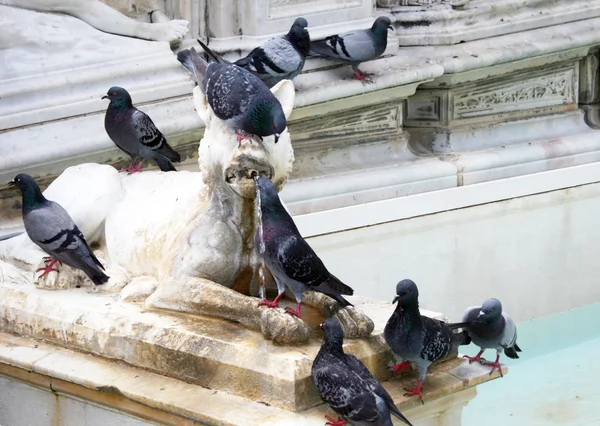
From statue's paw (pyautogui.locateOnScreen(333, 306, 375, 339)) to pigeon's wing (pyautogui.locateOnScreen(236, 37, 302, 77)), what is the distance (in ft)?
7.66

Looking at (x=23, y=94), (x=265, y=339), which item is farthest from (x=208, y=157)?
(x=23, y=94)

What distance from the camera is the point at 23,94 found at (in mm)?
6496

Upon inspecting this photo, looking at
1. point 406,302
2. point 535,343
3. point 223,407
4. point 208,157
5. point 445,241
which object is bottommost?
point 535,343

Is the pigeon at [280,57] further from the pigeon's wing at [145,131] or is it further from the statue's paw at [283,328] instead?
the statue's paw at [283,328]

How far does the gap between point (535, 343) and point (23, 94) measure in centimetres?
318

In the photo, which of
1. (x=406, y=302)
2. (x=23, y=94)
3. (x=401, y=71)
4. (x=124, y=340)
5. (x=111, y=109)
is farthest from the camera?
(x=401, y=71)

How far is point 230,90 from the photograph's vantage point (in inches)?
184

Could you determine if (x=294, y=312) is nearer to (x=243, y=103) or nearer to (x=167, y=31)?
(x=243, y=103)

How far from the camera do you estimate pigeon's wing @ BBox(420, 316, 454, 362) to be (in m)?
4.37

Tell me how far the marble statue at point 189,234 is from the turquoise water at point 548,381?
222 centimetres

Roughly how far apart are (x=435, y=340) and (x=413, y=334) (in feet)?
0.33

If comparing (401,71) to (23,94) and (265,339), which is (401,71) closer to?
(23,94)

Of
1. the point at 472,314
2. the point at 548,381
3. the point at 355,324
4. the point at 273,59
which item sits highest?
the point at 273,59

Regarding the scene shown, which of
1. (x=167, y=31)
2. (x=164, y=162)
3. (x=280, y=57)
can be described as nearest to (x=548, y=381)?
(x=280, y=57)
